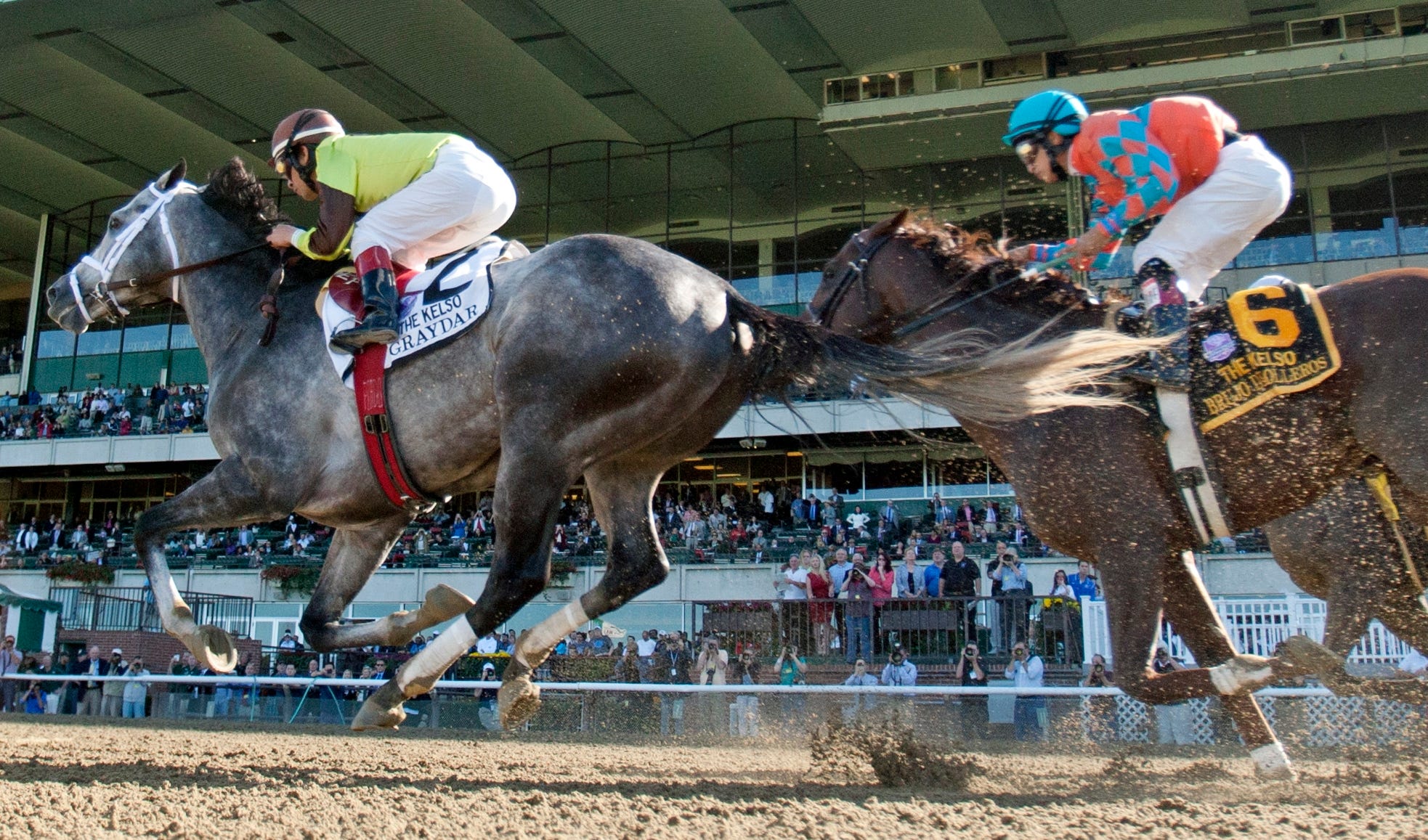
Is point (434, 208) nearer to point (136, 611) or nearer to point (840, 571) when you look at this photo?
point (840, 571)

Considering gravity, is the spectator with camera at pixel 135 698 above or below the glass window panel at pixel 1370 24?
below

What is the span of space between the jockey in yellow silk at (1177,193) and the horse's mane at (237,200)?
3798 millimetres

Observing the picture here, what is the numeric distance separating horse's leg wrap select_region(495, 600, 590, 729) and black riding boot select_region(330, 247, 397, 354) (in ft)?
4.23

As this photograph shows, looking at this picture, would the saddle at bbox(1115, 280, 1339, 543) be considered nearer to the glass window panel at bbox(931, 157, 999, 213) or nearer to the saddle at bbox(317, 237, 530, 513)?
the saddle at bbox(317, 237, 530, 513)

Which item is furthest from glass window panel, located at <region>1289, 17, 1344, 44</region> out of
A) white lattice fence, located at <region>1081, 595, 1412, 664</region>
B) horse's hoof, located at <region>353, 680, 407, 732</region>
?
horse's hoof, located at <region>353, 680, 407, 732</region>

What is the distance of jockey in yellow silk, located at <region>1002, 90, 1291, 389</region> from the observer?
178 inches

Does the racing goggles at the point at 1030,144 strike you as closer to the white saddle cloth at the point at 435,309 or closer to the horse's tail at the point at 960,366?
the horse's tail at the point at 960,366

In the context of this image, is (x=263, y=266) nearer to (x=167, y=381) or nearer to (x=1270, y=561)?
(x=1270, y=561)

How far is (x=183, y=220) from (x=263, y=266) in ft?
1.69

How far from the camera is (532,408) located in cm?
455

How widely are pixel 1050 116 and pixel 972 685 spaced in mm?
6928

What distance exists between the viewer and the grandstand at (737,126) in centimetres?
2084

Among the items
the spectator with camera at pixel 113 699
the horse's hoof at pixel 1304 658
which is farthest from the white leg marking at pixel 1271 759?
the spectator with camera at pixel 113 699

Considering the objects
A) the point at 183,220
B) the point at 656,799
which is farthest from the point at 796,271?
the point at 656,799
